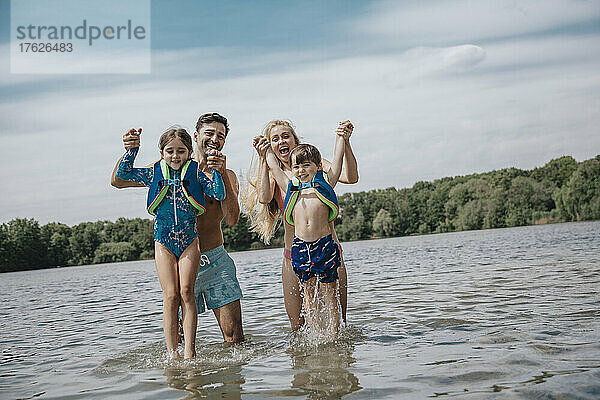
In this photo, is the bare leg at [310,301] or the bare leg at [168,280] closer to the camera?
the bare leg at [168,280]

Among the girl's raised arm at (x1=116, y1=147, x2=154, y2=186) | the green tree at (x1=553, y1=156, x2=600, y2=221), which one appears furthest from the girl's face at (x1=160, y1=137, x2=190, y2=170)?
the green tree at (x1=553, y1=156, x2=600, y2=221)

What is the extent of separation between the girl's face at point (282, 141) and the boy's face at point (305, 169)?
40 cm

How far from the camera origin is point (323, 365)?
16.3ft

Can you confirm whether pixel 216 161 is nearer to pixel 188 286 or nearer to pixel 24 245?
pixel 188 286

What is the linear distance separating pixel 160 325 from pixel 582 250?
12.2m

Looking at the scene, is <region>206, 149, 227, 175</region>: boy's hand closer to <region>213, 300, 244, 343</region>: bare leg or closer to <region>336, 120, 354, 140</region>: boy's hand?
<region>336, 120, 354, 140</region>: boy's hand

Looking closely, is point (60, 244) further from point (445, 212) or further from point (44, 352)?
point (44, 352)

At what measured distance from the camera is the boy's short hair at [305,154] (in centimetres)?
554

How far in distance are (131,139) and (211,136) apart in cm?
90

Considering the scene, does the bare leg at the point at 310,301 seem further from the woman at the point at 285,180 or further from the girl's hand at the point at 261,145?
the girl's hand at the point at 261,145

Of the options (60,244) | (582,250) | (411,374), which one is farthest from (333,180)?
(60,244)

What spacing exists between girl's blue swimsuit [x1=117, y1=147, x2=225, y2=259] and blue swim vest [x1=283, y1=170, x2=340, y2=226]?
2.62ft

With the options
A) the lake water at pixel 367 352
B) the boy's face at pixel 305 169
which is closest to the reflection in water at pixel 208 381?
the lake water at pixel 367 352

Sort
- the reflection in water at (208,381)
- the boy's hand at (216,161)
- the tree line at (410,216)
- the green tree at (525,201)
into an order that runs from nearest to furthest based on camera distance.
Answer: the reflection in water at (208,381) → the boy's hand at (216,161) → the tree line at (410,216) → the green tree at (525,201)
